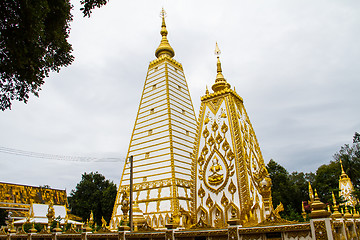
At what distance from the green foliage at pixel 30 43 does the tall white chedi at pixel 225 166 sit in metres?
5.90

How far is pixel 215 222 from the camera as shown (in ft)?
31.7

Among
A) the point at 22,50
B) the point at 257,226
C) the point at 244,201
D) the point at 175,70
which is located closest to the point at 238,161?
the point at 244,201

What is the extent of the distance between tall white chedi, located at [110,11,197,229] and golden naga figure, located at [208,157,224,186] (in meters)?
11.1

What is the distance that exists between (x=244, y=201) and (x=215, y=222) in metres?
1.30

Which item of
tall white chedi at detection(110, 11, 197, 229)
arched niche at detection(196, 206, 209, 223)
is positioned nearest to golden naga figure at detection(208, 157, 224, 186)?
arched niche at detection(196, 206, 209, 223)

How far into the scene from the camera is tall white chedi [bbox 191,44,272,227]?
950cm

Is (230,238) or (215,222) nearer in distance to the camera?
(230,238)

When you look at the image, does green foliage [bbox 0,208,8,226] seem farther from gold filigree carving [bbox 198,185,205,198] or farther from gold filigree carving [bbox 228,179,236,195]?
gold filigree carving [bbox 228,179,236,195]

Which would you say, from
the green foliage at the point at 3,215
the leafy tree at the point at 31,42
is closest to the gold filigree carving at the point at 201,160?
the leafy tree at the point at 31,42

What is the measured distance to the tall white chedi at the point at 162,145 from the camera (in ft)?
75.0

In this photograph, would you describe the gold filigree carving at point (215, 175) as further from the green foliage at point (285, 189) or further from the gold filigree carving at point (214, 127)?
the green foliage at point (285, 189)

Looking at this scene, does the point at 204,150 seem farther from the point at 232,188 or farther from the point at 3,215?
the point at 3,215

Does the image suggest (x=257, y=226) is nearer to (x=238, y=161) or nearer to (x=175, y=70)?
(x=238, y=161)

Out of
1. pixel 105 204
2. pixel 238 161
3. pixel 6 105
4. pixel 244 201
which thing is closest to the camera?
pixel 6 105
